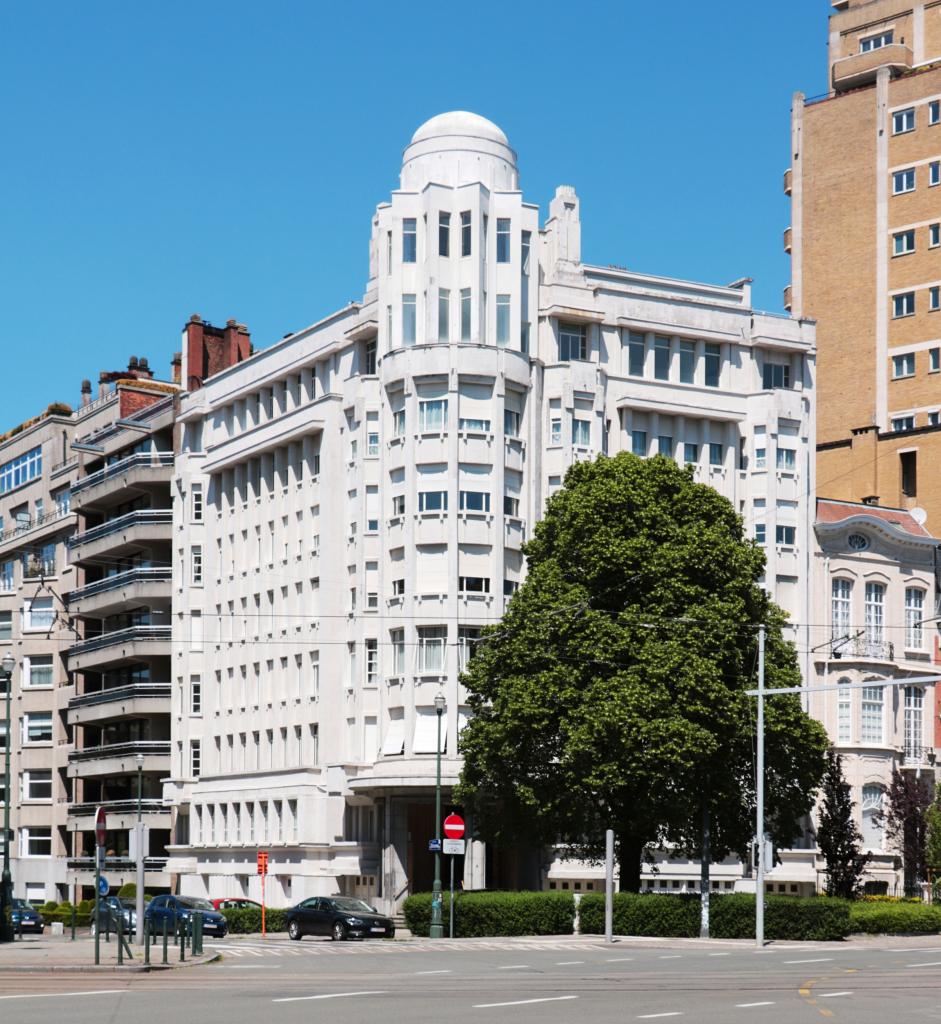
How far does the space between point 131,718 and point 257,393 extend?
18.0m

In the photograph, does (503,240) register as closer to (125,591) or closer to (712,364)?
(712,364)

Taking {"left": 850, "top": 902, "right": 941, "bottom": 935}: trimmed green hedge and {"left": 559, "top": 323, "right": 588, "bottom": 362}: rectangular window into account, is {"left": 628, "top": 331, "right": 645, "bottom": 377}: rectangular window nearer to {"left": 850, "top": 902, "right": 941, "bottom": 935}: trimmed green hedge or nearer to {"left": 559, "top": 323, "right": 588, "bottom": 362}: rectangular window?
{"left": 559, "top": 323, "right": 588, "bottom": 362}: rectangular window

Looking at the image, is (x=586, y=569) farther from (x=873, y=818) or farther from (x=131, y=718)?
(x=131, y=718)

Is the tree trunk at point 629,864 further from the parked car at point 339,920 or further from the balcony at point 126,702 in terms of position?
the balcony at point 126,702

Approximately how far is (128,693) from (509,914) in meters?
36.9

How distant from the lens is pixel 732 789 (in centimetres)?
5797

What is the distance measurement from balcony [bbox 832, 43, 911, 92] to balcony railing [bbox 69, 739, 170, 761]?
170ft

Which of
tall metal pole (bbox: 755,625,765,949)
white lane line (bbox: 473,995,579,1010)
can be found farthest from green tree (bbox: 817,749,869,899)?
white lane line (bbox: 473,995,579,1010)

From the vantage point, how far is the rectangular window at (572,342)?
74625 millimetres

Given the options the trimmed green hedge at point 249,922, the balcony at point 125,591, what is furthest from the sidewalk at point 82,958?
the balcony at point 125,591

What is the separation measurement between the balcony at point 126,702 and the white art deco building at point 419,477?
354 centimetres

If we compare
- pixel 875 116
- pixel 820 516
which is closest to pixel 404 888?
pixel 820 516

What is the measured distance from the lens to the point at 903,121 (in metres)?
99.7

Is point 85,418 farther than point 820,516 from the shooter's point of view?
Yes
